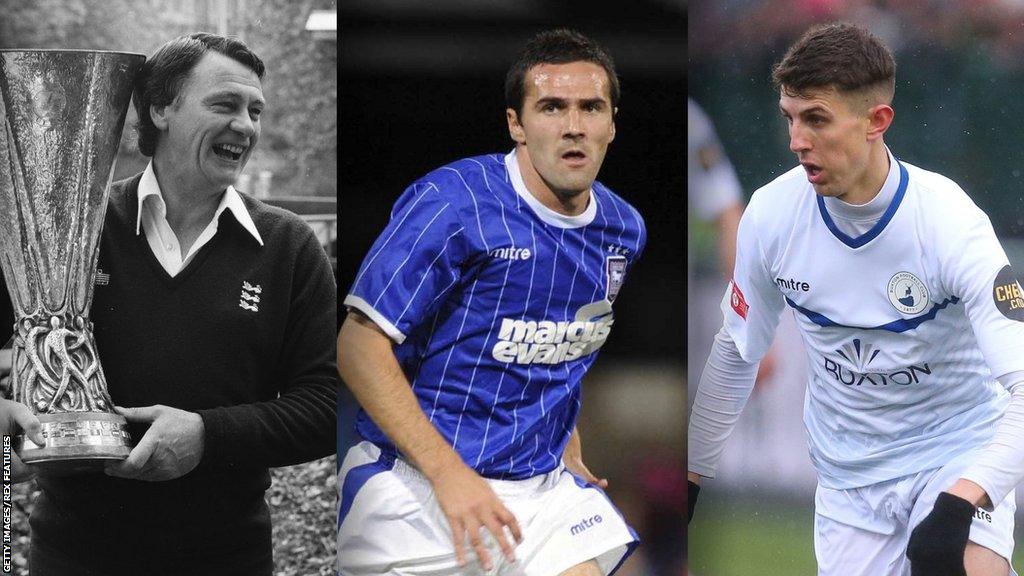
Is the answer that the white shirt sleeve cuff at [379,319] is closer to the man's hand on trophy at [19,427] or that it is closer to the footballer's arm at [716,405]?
the man's hand on trophy at [19,427]

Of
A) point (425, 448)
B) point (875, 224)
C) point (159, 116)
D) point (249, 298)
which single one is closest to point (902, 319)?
point (875, 224)

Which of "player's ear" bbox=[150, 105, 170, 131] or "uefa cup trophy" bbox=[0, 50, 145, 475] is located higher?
"player's ear" bbox=[150, 105, 170, 131]

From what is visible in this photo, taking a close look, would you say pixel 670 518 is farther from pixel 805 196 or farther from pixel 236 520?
pixel 236 520

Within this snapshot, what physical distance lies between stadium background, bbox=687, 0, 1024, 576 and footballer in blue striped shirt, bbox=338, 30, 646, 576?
415 mm

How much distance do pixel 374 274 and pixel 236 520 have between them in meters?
0.80

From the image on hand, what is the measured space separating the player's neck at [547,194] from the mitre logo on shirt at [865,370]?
2.90 ft

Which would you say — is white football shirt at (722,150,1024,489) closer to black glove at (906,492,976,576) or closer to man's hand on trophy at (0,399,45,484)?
black glove at (906,492,976,576)

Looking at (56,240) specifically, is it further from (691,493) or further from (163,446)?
(691,493)

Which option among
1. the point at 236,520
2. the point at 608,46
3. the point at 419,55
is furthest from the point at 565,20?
the point at 236,520

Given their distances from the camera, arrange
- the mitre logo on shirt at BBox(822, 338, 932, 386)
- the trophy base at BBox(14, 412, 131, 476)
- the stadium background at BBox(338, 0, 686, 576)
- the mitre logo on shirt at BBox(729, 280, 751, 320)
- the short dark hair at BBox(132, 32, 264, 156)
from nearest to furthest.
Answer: the trophy base at BBox(14, 412, 131, 476) < the short dark hair at BBox(132, 32, 264, 156) < the mitre logo on shirt at BBox(822, 338, 932, 386) < the stadium background at BBox(338, 0, 686, 576) < the mitre logo on shirt at BBox(729, 280, 751, 320)

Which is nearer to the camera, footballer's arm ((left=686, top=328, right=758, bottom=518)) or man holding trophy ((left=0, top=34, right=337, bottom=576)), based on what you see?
man holding trophy ((left=0, top=34, right=337, bottom=576))

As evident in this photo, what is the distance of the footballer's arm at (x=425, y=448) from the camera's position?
10.7ft

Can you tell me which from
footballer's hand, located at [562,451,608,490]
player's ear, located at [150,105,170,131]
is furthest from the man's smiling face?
footballer's hand, located at [562,451,608,490]

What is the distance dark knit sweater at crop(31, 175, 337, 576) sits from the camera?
318cm
